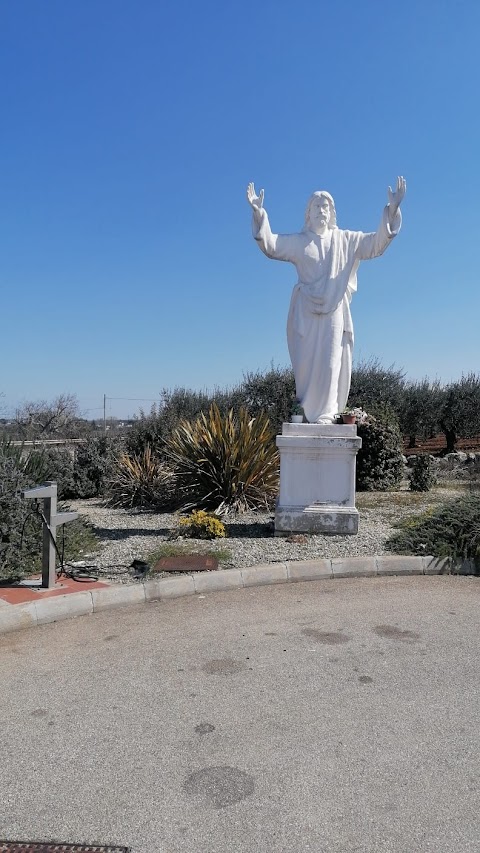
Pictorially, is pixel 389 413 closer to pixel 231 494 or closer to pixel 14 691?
pixel 231 494

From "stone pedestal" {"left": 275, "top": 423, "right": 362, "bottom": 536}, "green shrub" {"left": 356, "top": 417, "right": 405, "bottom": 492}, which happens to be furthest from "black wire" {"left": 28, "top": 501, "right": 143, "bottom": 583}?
"green shrub" {"left": 356, "top": 417, "right": 405, "bottom": 492}

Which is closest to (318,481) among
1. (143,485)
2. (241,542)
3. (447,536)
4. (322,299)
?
(241,542)

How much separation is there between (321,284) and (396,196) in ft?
4.44

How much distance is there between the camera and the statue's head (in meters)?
8.11

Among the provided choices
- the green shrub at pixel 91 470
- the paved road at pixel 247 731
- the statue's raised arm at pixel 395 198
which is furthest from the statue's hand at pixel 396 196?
the green shrub at pixel 91 470

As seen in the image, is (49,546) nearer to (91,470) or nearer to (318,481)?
(318,481)

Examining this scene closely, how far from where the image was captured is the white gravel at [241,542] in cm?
662

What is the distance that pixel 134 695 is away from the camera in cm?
353

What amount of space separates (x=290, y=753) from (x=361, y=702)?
2.17 ft

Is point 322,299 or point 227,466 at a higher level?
point 322,299

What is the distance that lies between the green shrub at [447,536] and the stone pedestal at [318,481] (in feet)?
2.43

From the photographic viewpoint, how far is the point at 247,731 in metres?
3.11

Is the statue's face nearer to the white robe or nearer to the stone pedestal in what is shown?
the white robe

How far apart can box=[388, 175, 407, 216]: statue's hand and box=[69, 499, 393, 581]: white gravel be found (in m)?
3.93
